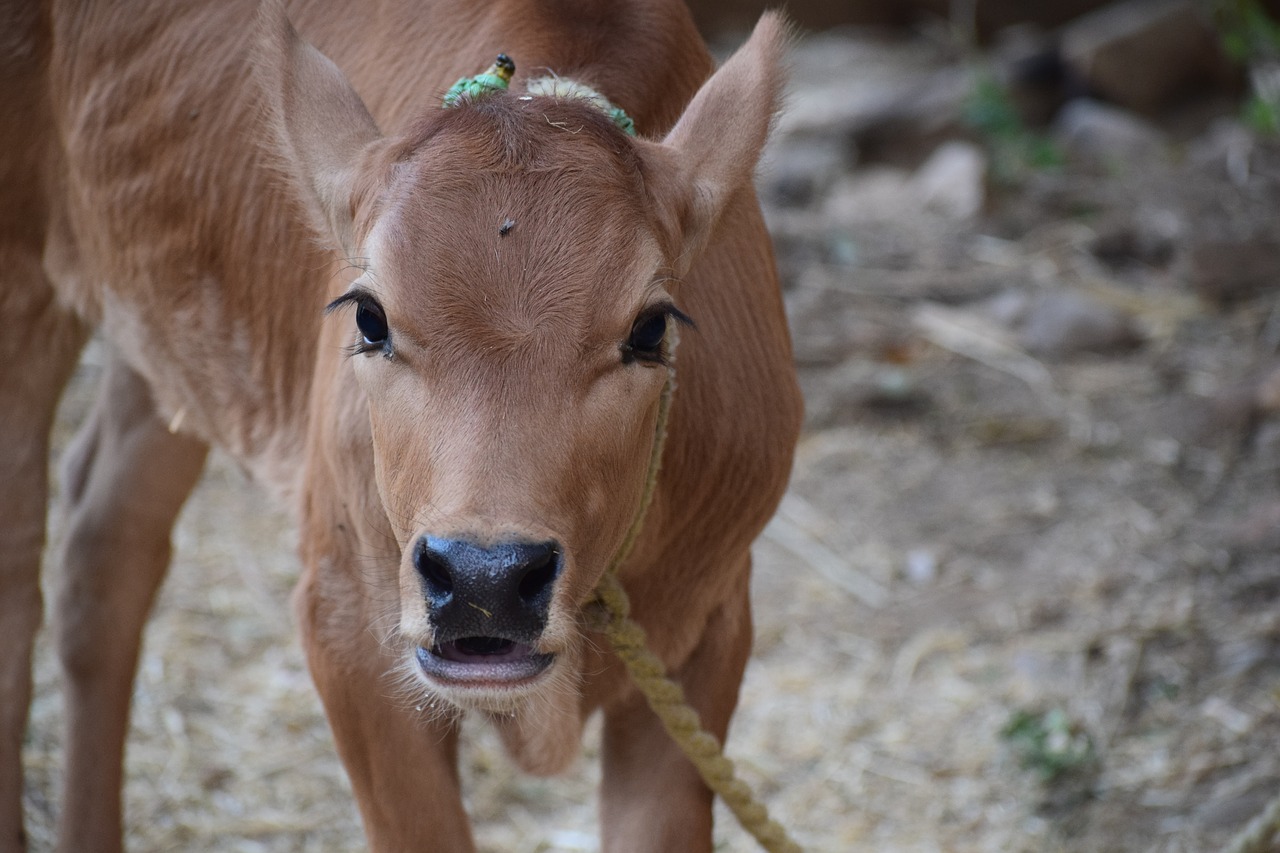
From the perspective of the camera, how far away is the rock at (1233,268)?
24.5 feet

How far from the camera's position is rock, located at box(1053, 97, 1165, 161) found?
968 centimetres

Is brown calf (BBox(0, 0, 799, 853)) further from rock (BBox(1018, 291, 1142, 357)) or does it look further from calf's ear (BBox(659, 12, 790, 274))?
rock (BBox(1018, 291, 1142, 357))

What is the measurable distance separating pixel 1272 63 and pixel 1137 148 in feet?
5.11

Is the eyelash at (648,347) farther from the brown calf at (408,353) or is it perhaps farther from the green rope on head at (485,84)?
the green rope on head at (485,84)

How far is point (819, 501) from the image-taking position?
20.8 feet

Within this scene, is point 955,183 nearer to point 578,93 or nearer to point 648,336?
point 578,93

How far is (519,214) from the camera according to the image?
8.23 ft

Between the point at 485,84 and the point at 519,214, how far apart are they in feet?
1.31

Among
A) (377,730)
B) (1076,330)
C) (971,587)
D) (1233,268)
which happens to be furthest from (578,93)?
(1233,268)

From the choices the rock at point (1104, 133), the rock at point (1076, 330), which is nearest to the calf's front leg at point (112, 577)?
the rock at point (1076, 330)

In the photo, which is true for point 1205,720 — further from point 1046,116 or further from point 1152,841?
point 1046,116

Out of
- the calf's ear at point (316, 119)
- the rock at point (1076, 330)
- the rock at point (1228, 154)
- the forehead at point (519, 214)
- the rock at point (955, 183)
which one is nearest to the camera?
the forehead at point (519, 214)

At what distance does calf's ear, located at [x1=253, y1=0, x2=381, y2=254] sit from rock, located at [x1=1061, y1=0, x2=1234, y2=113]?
8.51m

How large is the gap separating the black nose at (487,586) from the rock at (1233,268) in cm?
601
